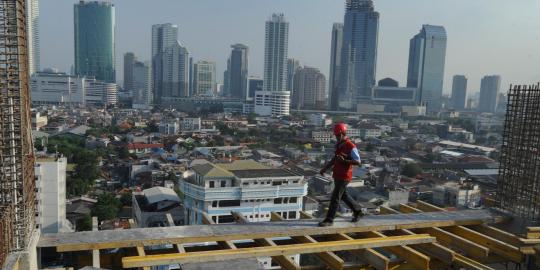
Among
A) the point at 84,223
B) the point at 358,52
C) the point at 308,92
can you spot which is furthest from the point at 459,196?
the point at 358,52

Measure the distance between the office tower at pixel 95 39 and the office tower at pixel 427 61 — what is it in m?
59.1

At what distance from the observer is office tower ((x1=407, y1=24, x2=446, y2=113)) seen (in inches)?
3529

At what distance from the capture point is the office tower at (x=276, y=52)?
7975 cm

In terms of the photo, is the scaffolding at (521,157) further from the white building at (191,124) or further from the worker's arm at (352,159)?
the white building at (191,124)

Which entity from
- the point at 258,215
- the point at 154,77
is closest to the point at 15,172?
the point at 258,215

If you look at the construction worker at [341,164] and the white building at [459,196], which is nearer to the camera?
the construction worker at [341,164]

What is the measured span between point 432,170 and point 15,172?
3124 cm

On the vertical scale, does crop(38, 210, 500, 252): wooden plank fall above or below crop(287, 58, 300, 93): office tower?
below

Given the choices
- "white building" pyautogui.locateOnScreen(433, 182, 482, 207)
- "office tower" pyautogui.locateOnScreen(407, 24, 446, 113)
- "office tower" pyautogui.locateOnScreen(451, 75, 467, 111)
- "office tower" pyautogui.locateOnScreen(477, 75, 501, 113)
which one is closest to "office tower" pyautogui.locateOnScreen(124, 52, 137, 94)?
"office tower" pyautogui.locateOnScreen(407, 24, 446, 113)

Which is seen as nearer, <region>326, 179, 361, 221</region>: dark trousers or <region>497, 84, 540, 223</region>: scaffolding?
<region>326, 179, 361, 221</region>: dark trousers

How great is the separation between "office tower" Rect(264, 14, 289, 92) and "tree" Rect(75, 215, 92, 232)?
220ft

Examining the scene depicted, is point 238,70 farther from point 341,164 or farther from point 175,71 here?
point 341,164

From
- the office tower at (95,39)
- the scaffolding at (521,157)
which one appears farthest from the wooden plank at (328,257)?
the office tower at (95,39)

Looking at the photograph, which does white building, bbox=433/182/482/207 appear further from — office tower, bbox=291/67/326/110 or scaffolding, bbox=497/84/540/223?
office tower, bbox=291/67/326/110
